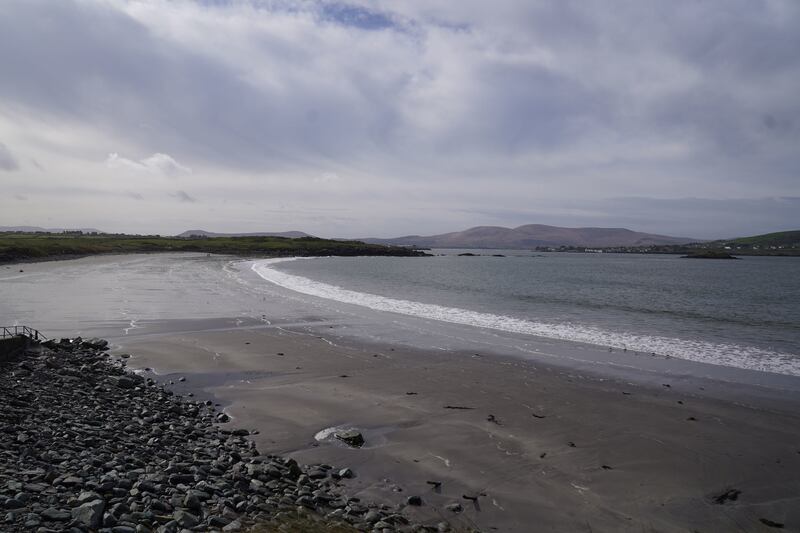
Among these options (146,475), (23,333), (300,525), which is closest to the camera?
(300,525)

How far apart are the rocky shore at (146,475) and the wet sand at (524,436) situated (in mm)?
744

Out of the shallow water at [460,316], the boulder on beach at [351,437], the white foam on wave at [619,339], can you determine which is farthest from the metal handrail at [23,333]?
the white foam on wave at [619,339]

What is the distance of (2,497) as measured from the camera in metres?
5.60

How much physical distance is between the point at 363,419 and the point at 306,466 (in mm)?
2918

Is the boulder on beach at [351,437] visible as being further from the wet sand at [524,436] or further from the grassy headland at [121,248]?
the grassy headland at [121,248]

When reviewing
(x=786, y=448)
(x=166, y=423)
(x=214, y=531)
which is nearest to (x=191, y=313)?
(x=166, y=423)

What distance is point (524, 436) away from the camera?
33.8 feet

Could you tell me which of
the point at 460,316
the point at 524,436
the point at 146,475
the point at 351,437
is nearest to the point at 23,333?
the point at 146,475

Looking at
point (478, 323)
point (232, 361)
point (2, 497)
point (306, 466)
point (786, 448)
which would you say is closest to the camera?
point (2, 497)

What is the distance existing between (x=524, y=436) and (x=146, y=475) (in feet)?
23.4

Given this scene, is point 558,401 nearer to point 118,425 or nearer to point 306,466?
point 306,466

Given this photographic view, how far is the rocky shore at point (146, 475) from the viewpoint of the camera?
18.9ft

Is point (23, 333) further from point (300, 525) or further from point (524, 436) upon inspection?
point (524, 436)

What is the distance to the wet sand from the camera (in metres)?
7.53
